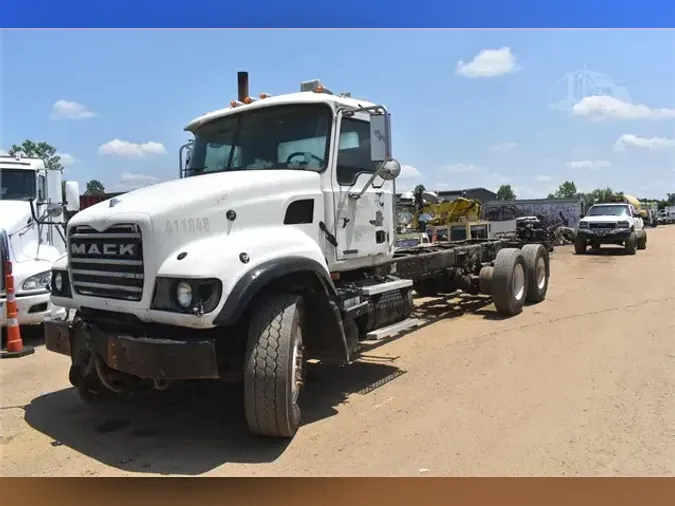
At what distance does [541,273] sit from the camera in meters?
Result: 10.4

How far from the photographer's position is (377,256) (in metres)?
6.12

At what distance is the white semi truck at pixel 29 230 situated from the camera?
7.79m

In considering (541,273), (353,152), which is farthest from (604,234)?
(353,152)

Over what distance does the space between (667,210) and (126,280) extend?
74.0m

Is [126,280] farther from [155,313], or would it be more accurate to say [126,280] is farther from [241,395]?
[241,395]

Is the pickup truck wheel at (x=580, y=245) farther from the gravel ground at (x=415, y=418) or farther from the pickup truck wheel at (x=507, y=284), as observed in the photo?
the gravel ground at (x=415, y=418)

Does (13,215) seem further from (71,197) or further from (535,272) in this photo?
(535,272)

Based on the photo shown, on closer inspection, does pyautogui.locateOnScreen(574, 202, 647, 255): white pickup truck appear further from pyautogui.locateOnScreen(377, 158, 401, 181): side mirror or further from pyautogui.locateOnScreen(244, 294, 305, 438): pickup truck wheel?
pyautogui.locateOnScreen(244, 294, 305, 438): pickup truck wheel

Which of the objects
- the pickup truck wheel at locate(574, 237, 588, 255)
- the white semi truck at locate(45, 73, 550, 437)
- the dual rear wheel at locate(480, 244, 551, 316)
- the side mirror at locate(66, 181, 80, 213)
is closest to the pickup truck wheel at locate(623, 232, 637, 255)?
the pickup truck wheel at locate(574, 237, 588, 255)

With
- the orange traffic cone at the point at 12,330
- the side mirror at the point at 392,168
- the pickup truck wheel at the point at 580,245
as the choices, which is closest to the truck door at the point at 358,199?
the side mirror at the point at 392,168

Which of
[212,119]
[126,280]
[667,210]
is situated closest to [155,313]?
[126,280]

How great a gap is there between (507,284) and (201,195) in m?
5.88

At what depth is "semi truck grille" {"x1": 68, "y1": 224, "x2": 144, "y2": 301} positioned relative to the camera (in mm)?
4105

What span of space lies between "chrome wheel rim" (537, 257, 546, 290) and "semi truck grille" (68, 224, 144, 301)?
25.9 ft
